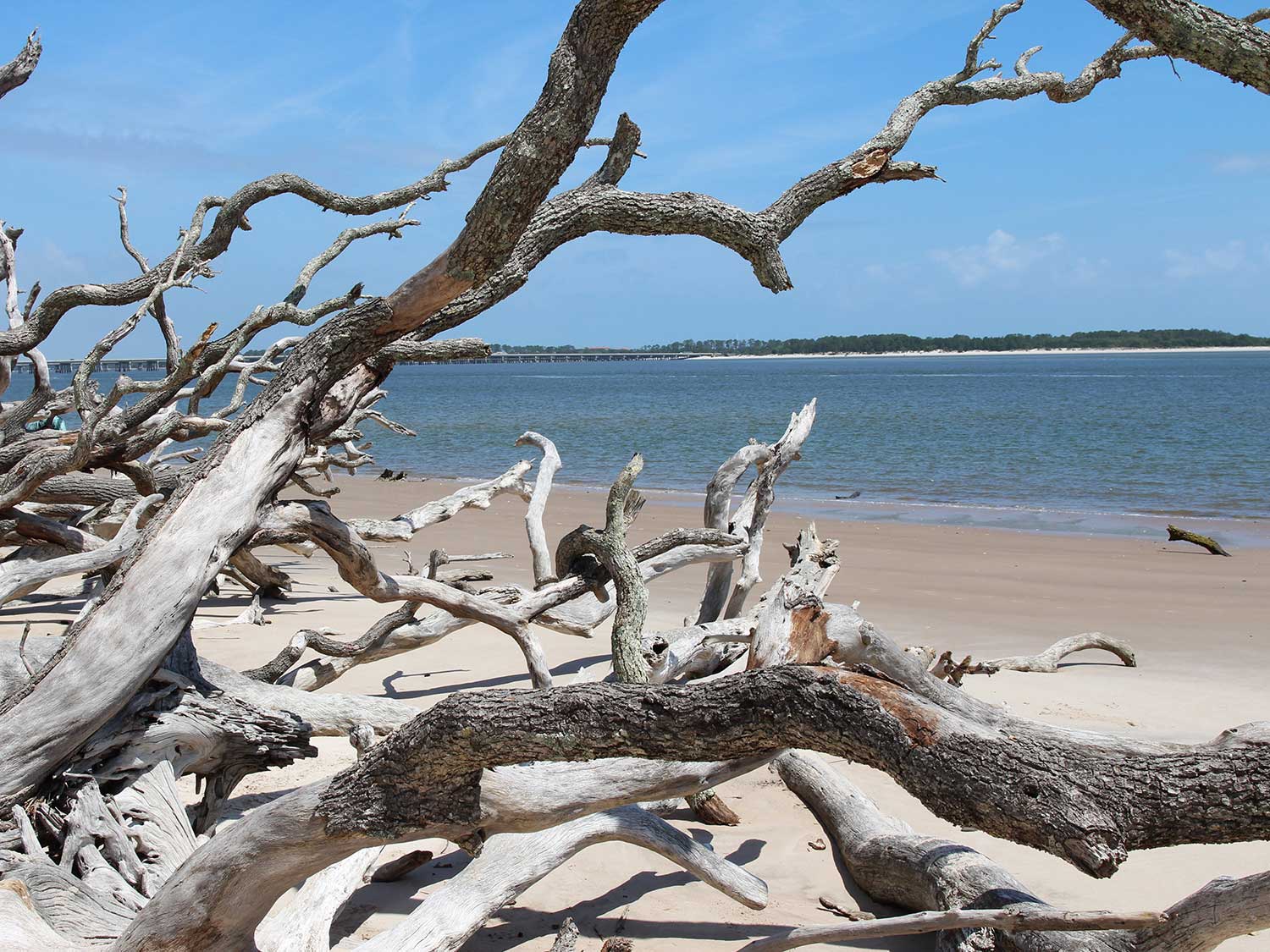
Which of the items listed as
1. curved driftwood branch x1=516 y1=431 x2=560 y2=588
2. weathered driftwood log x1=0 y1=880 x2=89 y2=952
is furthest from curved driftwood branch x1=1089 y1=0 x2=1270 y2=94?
curved driftwood branch x1=516 y1=431 x2=560 y2=588

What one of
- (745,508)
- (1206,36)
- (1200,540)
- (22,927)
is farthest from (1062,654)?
(1200,540)

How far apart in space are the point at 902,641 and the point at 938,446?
2300 centimetres

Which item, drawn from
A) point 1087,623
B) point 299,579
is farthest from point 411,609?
point 1087,623

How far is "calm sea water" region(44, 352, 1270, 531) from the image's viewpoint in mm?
18078

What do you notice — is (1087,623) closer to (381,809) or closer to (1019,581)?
(1019,581)

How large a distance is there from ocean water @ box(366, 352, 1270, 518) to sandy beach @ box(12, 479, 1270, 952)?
17.3 feet

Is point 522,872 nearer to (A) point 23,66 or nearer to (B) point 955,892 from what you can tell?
(B) point 955,892

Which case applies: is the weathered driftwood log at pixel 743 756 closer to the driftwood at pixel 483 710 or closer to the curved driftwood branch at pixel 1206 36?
the driftwood at pixel 483 710

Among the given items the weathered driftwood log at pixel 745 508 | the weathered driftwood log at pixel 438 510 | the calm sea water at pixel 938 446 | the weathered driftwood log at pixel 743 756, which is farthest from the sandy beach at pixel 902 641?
the calm sea water at pixel 938 446

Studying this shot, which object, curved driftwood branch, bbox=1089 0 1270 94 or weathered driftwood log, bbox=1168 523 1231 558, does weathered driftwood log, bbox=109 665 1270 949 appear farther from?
weathered driftwood log, bbox=1168 523 1231 558

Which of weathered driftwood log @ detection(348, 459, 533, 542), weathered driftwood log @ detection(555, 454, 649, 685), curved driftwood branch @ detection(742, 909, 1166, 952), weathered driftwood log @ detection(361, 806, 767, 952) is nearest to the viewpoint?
curved driftwood branch @ detection(742, 909, 1166, 952)

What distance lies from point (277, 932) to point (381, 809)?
908 millimetres

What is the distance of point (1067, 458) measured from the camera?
24.4 m

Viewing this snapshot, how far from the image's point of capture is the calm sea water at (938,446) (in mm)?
18078
